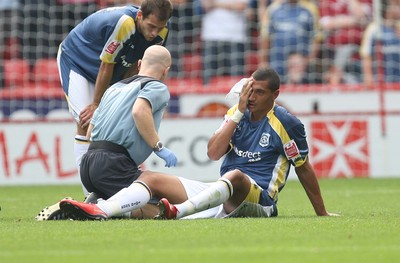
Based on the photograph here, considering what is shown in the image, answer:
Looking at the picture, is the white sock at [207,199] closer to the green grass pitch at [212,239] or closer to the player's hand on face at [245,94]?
the green grass pitch at [212,239]

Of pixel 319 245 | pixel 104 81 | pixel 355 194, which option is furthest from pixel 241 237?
pixel 355 194

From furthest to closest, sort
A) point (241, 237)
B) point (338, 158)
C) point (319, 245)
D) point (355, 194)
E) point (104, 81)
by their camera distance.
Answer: point (338, 158), point (355, 194), point (104, 81), point (241, 237), point (319, 245)

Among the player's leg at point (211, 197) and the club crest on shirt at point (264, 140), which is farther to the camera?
the club crest on shirt at point (264, 140)

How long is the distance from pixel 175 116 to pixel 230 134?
6.70 meters

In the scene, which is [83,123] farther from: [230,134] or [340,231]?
[340,231]

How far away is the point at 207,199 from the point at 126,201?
1.99ft

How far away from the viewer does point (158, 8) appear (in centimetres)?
888

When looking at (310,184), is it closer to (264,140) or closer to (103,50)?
(264,140)

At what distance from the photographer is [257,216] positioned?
8469mm

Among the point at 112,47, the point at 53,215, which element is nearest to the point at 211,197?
the point at 53,215

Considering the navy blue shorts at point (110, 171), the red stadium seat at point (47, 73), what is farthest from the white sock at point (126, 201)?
the red stadium seat at point (47, 73)

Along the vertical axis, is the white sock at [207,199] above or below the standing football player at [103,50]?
below

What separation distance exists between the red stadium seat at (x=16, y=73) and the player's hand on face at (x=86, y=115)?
7529 mm

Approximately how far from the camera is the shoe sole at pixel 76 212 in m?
7.72
